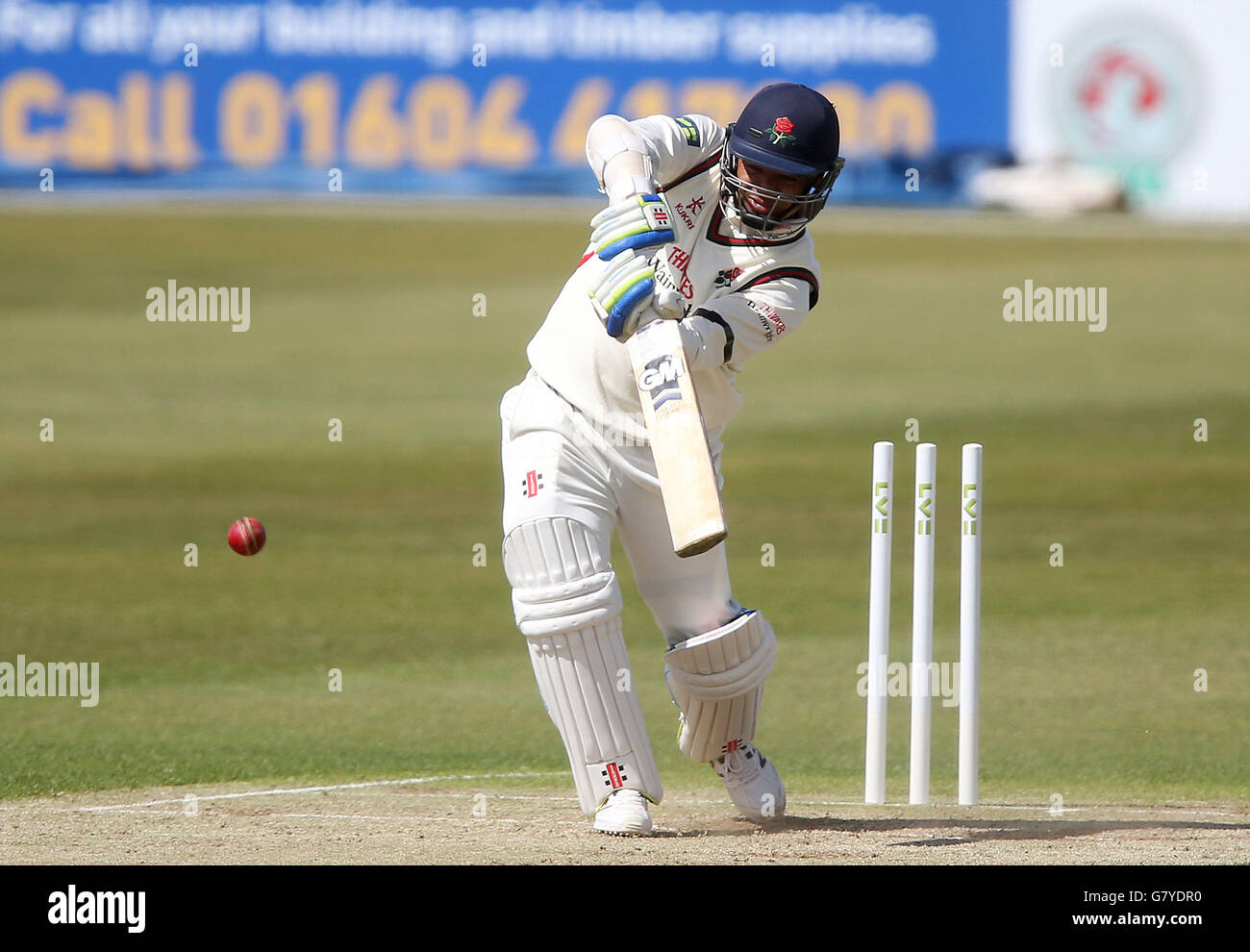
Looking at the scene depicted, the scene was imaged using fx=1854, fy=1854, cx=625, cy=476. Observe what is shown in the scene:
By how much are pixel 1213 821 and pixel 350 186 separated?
25487 millimetres

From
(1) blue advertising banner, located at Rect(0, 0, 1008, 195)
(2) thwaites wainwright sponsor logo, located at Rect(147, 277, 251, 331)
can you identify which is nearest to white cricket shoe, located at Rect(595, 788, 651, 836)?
(2) thwaites wainwright sponsor logo, located at Rect(147, 277, 251, 331)

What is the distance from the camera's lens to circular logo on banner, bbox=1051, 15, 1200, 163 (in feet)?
86.6

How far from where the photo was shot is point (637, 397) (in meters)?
5.02

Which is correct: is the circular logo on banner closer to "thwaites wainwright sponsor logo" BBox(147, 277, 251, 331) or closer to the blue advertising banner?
the blue advertising banner

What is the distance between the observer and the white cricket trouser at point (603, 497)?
16.4 ft

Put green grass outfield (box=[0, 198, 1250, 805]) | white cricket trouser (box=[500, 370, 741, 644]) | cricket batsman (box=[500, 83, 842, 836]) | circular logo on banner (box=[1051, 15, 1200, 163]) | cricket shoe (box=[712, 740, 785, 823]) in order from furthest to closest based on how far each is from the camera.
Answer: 1. circular logo on banner (box=[1051, 15, 1200, 163])
2. green grass outfield (box=[0, 198, 1250, 805])
3. cricket shoe (box=[712, 740, 785, 823])
4. white cricket trouser (box=[500, 370, 741, 644])
5. cricket batsman (box=[500, 83, 842, 836])

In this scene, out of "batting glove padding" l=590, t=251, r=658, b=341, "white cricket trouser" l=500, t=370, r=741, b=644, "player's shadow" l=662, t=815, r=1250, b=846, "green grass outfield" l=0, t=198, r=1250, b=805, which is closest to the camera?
"batting glove padding" l=590, t=251, r=658, b=341

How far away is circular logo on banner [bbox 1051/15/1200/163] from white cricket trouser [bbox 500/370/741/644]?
75.4 feet

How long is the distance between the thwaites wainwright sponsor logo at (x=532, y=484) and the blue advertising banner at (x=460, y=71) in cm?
2290

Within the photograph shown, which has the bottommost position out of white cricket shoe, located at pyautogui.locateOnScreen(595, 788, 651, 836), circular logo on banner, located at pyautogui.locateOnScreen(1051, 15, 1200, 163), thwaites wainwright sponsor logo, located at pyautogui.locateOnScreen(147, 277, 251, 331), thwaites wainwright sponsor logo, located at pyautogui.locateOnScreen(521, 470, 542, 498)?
white cricket shoe, located at pyautogui.locateOnScreen(595, 788, 651, 836)

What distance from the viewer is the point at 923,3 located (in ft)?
91.1

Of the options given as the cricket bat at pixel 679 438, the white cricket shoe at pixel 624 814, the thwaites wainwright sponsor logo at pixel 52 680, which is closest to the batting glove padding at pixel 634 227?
the cricket bat at pixel 679 438

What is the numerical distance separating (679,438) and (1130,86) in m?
23.6

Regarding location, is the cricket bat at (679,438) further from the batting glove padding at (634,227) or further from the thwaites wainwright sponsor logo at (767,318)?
the thwaites wainwright sponsor logo at (767,318)
